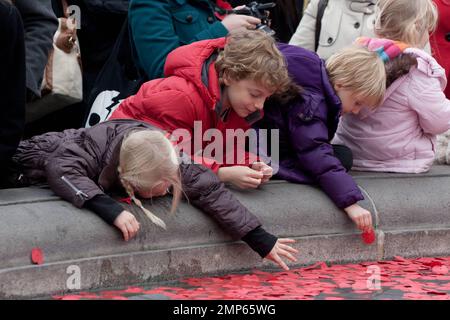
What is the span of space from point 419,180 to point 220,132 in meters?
1.34

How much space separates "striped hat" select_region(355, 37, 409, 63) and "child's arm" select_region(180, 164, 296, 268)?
4.62ft

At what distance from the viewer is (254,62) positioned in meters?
5.84

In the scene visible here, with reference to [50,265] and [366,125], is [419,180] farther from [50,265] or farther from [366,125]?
[50,265]

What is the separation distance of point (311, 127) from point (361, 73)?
0.40 m

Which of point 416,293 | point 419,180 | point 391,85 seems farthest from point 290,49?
point 416,293

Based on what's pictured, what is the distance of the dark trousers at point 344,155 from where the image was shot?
642 cm

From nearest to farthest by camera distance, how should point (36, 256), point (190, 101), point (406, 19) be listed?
point (36, 256)
point (190, 101)
point (406, 19)

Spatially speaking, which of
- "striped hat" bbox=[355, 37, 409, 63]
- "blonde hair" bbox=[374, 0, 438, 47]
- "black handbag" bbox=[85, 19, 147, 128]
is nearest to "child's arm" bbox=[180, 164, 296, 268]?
"black handbag" bbox=[85, 19, 147, 128]

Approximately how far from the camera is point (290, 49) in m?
6.33

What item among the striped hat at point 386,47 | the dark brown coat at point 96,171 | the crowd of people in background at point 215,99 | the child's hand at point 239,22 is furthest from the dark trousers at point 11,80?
the striped hat at point 386,47

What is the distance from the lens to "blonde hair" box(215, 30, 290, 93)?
5832mm

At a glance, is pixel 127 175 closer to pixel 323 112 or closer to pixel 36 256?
pixel 36 256

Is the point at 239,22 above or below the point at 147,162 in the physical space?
above

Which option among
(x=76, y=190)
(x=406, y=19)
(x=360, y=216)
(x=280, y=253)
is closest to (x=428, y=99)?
(x=406, y=19)
